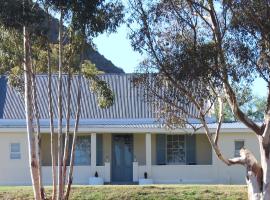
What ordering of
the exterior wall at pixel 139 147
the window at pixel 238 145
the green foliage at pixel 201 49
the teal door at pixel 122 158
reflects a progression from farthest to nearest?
the exterior wall at pixel 139 147
the teal door at pixel 122 158
the window at pixel 238 145
the green foliage at pixel 201 49

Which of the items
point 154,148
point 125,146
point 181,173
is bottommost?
point 181,173

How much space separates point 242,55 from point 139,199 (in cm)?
706

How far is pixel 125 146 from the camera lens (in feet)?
104

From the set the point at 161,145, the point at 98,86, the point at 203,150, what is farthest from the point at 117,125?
the point at 98,86

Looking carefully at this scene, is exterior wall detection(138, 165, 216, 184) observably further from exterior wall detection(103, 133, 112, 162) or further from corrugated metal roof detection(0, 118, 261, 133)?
exterior wall detection(103, 133, 112, 162)

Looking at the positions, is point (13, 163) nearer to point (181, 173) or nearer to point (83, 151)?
point (83, 151)

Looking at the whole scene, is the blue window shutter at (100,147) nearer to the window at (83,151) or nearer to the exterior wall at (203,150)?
the window at (83,151)

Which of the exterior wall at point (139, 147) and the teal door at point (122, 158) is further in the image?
the exterior wall at point (139, 147)

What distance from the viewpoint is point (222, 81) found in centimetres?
1692

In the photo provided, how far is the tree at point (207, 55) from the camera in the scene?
54.3 feet

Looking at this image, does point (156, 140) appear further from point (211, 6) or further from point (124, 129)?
point (211, 6)

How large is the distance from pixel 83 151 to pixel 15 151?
3.08 m

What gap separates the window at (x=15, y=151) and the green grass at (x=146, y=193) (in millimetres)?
7584

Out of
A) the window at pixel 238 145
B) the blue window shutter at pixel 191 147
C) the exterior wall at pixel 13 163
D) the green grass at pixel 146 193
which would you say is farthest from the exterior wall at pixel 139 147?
the green grass at pixel 146 193
